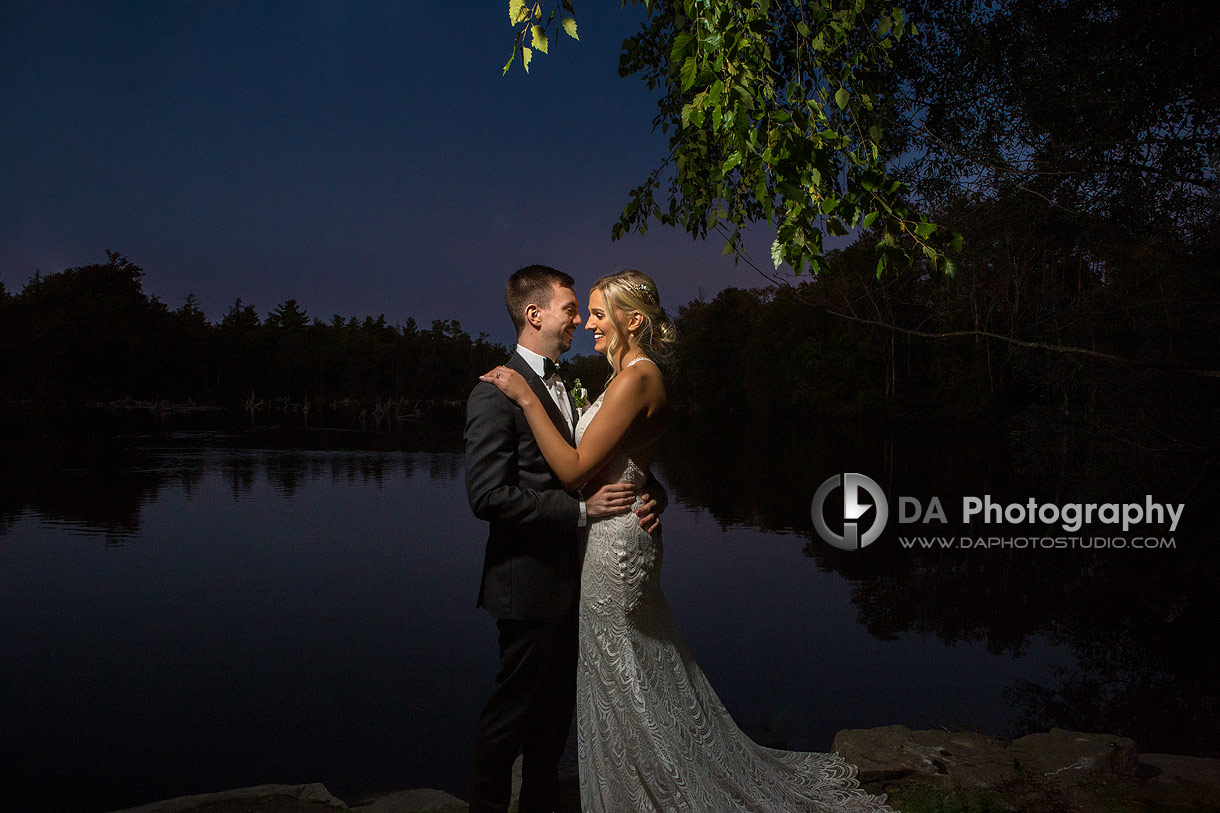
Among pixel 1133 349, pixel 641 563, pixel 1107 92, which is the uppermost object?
pixel 1107 92

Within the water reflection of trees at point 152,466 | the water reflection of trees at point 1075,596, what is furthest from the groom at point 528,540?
the water reflection of trees at point 152,466

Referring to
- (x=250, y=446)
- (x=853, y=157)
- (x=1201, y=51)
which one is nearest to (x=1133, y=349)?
(x=1201, y=51)

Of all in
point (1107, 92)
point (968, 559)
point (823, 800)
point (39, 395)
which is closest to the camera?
point (823, 800)

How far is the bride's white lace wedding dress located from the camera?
2.96m

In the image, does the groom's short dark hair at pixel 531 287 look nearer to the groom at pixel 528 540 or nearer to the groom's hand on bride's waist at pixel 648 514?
the groom at pixel 528 540

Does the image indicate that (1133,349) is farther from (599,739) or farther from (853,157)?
(599,739)

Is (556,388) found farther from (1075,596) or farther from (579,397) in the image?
(1075,596)

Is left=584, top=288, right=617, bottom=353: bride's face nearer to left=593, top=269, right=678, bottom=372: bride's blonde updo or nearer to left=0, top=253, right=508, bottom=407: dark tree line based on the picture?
left=593, top=269, right=678, bottom=372: bride's blonde updo

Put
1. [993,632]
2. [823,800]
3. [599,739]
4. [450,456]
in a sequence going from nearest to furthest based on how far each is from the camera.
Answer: [599,739] → [823,800] → [993,632] → [450,456]

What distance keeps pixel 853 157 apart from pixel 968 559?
13646 millimetres

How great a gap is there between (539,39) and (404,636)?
8030 millimetres

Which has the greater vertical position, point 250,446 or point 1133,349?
point 1133,349

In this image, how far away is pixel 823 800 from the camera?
338 cm

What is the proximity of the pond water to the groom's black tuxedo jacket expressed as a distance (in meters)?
2.89
